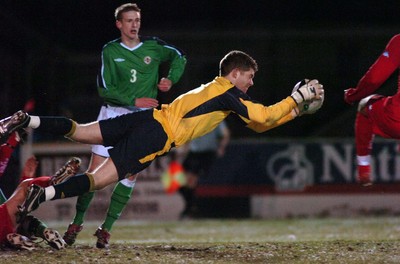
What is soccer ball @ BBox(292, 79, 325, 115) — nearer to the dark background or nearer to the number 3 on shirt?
the number 3 on shirt

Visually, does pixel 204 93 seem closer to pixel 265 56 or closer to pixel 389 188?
pixel 389 188

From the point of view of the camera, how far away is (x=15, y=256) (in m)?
8.31

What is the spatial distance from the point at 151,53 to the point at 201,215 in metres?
7.55

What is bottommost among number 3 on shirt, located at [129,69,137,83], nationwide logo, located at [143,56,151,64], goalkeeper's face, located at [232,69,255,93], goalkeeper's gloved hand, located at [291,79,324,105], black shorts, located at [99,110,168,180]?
black shorts, located at [99,110,168,180]

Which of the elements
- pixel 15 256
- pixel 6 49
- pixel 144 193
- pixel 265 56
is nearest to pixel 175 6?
pixel 265 56

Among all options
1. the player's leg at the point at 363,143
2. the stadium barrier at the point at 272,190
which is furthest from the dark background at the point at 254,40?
the player's leg at the point at 363,143

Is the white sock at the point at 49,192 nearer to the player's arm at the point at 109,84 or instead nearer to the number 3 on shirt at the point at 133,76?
the player's arm at the point at 109,84

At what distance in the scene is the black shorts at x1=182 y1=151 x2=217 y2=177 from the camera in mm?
17031

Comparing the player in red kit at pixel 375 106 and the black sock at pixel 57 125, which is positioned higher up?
the player in red kit at pixel 375 106

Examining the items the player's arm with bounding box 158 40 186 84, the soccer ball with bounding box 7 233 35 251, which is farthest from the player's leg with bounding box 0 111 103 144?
the player's arm with bounding box 158 40 186 84

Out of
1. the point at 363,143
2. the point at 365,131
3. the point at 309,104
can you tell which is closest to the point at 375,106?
the point at 365,131

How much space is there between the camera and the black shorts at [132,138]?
873 centimetres

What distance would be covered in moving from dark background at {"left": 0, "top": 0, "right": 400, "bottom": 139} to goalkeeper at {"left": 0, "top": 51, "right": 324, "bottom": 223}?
13798 mm

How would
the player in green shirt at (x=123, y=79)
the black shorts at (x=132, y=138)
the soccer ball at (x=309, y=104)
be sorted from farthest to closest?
the player in green shirt at (x=123, y=79) < the soccer ball at (x=309, y=104) < the black shorts at (x=132, y=138)
